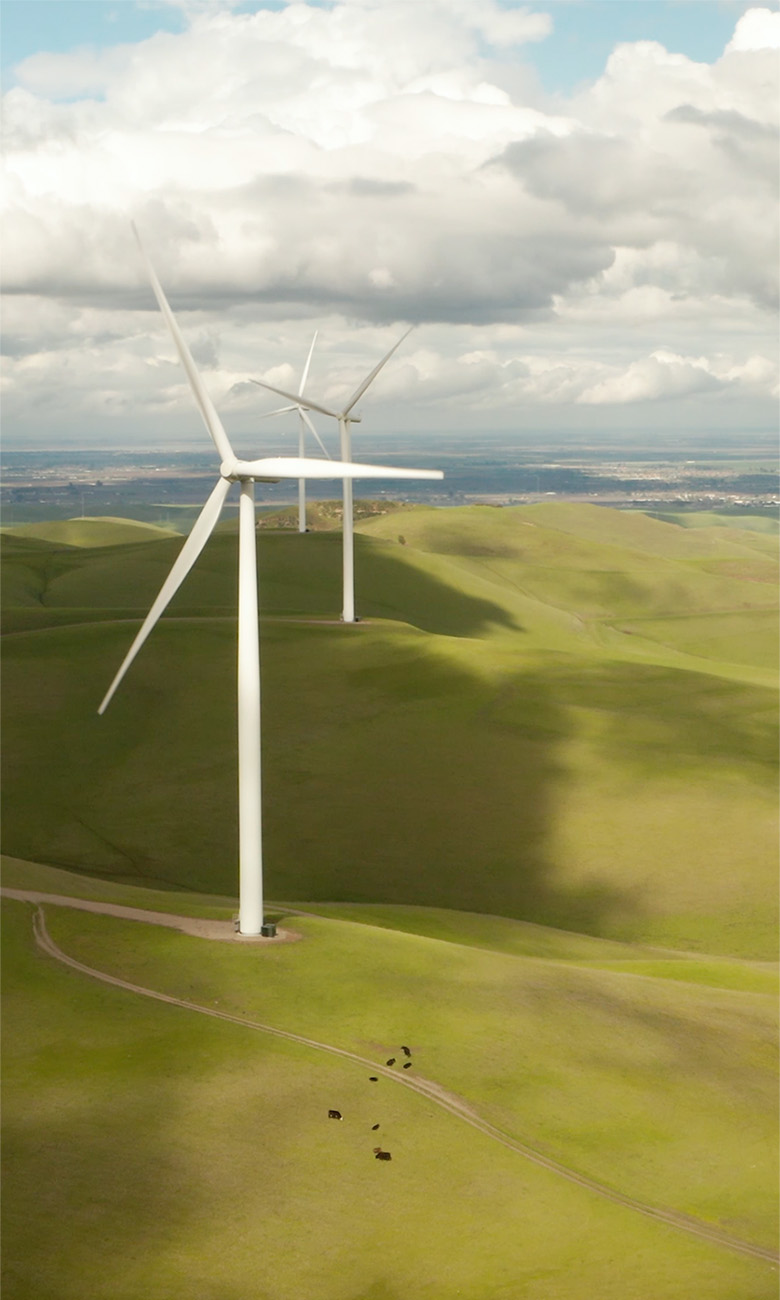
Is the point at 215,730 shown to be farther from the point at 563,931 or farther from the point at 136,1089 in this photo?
the point at 136,1089

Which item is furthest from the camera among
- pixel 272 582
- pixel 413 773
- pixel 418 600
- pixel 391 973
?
pixel 418 600

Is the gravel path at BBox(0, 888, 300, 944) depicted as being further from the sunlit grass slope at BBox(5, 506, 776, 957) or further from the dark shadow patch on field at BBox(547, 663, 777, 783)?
the dark shadow patch on field at BBox(547, 663, 777, 783)

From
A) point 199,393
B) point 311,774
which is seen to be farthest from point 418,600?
point 199,393

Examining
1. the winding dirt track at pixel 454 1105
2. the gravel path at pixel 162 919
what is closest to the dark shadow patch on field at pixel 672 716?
the gravel path at pixel 162 919

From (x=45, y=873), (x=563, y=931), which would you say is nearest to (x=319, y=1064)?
(x=45, y=873)

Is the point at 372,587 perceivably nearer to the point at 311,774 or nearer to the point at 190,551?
the point at 311,774

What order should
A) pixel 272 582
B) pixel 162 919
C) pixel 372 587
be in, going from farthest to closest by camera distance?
pixel 372 587 → pixel 272 582 → pixel 162 919

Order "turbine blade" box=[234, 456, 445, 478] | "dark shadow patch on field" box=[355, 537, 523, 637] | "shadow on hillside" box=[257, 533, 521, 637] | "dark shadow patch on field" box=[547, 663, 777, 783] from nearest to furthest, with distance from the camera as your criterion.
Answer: "turbine blade" box=[234, 456, 445, 478] < "dark shadow patch on field" box=[547, 663, 777, 783] < "shadow on hillside" box=[257, 533, 521, 637] < "dark shadow patch on field" box=[355, 537, 523, 637]

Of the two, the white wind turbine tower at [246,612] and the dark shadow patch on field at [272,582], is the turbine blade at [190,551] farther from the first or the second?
the dark shadow patch on field at [272,582]

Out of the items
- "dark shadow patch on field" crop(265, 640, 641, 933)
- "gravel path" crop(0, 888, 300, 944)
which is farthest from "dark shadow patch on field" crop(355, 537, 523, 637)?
"gravel path" crop(0, 888, 300, 944)
